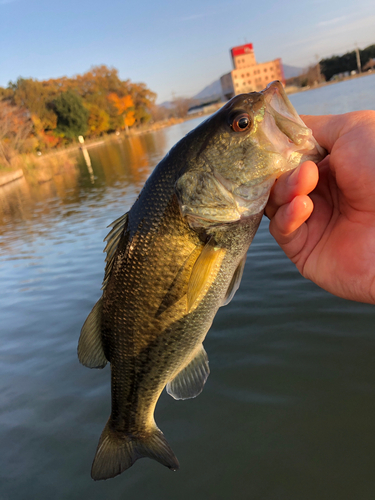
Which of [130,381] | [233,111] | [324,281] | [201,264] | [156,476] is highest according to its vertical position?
[233,111]

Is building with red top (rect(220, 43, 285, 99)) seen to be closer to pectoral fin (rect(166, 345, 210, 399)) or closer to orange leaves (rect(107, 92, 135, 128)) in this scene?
orange leaves (rect(107, 92, 135, 128))

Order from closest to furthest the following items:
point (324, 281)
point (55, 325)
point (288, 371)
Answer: point (324, 281), point (288, 371), point (55, 325)

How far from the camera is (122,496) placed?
2818 millimetres

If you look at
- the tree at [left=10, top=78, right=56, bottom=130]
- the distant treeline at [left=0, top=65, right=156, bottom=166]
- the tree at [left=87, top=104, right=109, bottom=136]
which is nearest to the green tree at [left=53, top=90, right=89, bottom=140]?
the distant treeline at [left=0, top=65, right=156, bottom=166]

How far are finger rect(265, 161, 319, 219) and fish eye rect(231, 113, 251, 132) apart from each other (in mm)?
369

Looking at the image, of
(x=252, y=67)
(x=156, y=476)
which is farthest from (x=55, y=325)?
(x=252, y=67)

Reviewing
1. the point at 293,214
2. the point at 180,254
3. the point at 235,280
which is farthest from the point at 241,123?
the point at 235,280

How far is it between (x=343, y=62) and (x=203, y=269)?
10845cm

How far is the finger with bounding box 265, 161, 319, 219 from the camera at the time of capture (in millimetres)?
1910

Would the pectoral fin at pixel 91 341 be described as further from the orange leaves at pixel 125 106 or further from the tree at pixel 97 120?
the orange leaves at pixel 125 106

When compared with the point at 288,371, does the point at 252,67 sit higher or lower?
higher

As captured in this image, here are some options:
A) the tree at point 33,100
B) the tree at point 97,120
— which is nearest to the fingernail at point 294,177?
the tree at point 33,100

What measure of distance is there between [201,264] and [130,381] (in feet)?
3.34

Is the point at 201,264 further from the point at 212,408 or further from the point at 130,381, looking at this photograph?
the point at 212,408
